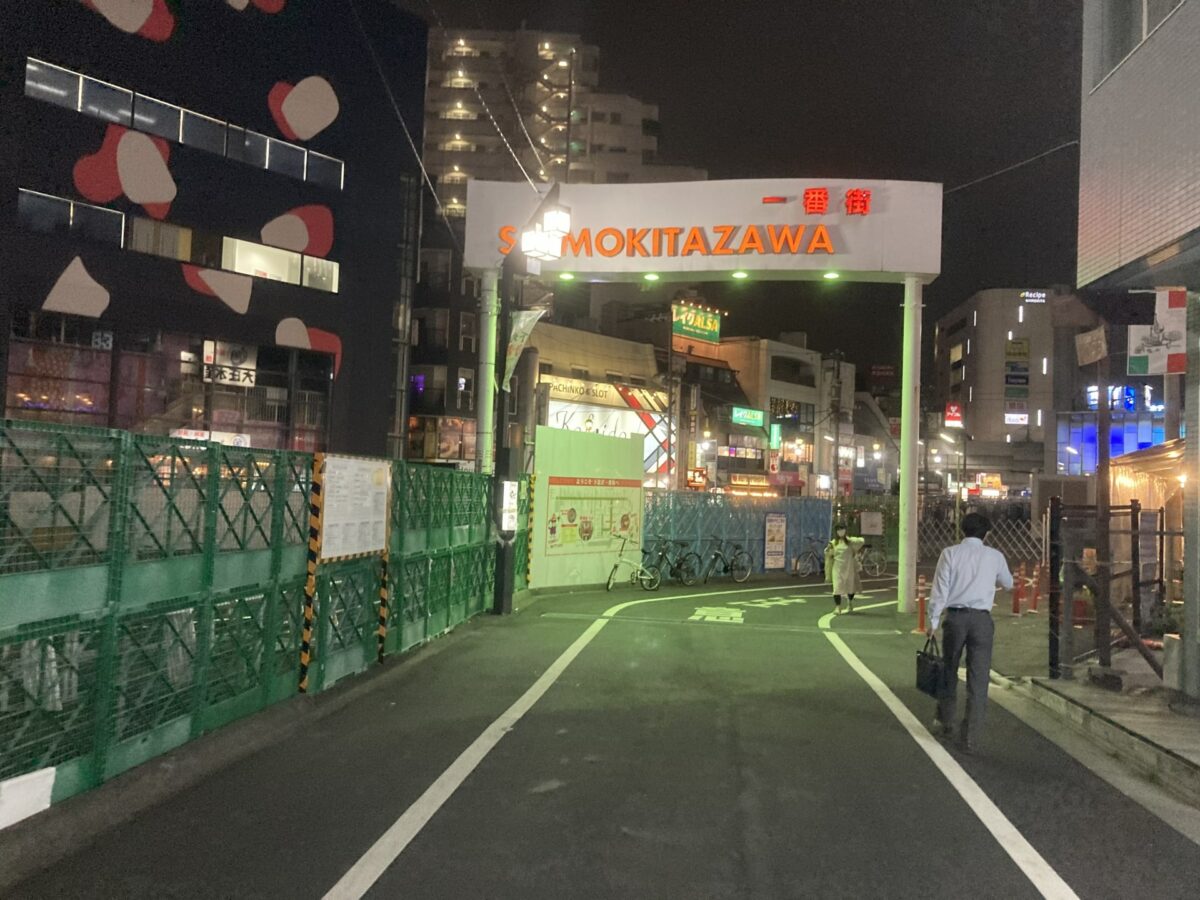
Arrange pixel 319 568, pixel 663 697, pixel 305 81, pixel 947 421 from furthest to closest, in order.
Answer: pixel 947 421 → pixel 305 81 → pixel 663 697 → pixel 319 568

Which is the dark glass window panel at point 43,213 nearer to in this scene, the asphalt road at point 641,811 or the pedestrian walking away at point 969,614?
the asphalt road at point 641,811

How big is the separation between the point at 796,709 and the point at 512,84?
7494 centimetres

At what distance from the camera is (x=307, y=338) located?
31031 millimetres

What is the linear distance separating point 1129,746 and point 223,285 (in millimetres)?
27716

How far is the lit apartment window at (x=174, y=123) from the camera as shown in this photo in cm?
2456

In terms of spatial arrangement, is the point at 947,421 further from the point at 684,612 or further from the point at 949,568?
the point at 949,568

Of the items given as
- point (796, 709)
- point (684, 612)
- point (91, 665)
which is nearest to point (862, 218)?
point (684, 612)

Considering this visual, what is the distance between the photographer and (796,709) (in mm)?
8680

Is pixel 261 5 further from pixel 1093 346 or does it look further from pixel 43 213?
pixel 1093 346

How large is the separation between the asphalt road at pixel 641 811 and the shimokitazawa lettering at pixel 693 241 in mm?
9864

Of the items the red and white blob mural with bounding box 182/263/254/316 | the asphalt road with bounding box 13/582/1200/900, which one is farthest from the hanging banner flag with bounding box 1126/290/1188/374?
the red and white blob mural with bounding box 182/263/254/316

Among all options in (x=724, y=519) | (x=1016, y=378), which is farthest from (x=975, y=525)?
(x=1016, y=378)

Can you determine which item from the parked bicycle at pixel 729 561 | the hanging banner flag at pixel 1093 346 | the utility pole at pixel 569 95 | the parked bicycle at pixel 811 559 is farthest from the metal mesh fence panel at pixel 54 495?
the utility pole at pixel 569 95

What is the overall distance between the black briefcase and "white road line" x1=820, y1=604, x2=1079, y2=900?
45cm
